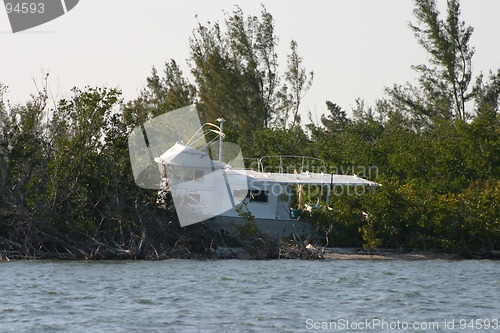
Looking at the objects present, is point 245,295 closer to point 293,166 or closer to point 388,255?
point 388,255

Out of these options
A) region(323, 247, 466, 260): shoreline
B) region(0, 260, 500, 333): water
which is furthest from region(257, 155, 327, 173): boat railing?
region(0, 260, 500, 333): water

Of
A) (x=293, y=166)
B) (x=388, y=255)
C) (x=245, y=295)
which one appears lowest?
(x=245, y=295)

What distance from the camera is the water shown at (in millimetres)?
18125

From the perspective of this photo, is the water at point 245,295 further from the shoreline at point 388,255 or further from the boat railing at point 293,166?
the boat railing at point 293,166

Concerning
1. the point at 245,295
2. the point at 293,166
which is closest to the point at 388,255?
the point at 293,166

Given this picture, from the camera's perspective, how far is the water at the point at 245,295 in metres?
18.1

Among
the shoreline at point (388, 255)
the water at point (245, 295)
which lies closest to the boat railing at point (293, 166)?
the shoreline at point (388, 255)

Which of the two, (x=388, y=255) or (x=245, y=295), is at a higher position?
(x=388, y=255)

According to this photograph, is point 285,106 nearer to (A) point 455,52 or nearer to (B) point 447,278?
(A) point 455,52

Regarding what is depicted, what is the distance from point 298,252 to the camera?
1137 inches

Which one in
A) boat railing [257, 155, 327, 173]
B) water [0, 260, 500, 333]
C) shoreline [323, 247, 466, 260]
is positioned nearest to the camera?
water [0, 260, 500, 333]

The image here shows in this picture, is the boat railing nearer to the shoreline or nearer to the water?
the shoreline

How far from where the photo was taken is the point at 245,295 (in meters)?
21.9

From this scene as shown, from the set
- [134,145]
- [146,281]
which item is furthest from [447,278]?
[134,145]
